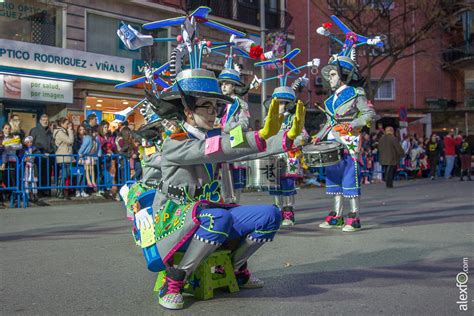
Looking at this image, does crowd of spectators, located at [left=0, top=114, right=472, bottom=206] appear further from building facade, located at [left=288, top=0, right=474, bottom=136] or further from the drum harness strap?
building facade, located at [left=288, top=0, right=474, bottom=136]

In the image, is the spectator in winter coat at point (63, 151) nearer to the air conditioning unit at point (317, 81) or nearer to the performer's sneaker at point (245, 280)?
the performer's sneaker at point (245, 280)

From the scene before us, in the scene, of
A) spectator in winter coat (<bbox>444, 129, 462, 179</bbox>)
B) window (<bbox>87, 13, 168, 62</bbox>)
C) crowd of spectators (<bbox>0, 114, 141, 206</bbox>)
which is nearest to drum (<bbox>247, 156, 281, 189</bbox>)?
crowd of spectators (<bbox>0, 114, 141, 206</bbox>)

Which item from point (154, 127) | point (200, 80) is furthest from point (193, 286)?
point (154, 127)

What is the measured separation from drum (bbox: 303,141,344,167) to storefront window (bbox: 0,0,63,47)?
15.3 meters

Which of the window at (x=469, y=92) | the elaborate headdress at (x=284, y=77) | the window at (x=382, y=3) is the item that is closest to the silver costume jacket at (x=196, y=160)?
the elaborate headdress at (x=284, y=77)

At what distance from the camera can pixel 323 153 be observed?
19.7 ft

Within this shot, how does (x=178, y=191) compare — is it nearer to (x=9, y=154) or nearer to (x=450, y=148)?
(x=9, y=154)

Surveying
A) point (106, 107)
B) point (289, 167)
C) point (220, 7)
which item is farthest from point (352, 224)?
point (220, 7)

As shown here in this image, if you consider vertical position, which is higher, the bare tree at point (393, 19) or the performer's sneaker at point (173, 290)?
the bare tree at point (393, 19)

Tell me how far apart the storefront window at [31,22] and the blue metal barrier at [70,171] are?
22.5 feet

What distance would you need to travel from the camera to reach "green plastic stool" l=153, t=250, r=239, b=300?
4363 millimetres

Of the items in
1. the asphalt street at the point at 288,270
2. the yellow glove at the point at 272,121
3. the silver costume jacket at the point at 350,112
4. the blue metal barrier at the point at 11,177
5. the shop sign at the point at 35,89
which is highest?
the shop sign at the point at 35,89

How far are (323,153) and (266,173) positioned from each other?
2.65 meters

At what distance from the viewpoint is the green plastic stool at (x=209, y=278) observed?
436cm
